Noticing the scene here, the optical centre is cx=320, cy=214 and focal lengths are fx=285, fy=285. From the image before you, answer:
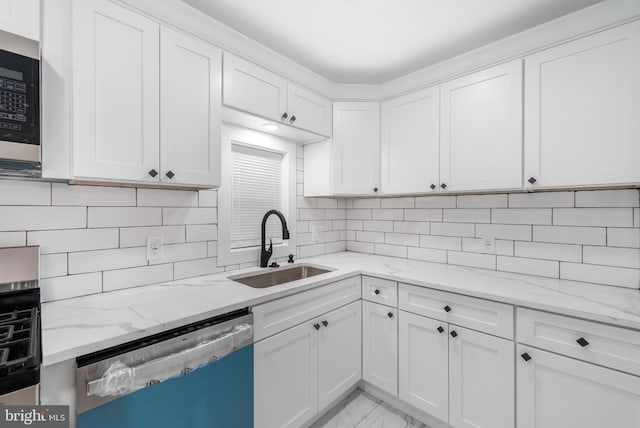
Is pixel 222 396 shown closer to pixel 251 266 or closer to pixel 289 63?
pixel 251 266

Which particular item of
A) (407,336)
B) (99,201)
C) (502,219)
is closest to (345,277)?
(407,336)

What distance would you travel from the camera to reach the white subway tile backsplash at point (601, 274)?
153 cm

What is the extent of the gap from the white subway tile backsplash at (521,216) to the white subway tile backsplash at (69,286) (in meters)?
2.40

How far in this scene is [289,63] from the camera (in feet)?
6.41

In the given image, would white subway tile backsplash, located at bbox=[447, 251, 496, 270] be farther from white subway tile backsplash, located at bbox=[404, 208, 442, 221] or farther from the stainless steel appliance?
the stainless steel appliance

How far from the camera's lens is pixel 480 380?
4.98ft

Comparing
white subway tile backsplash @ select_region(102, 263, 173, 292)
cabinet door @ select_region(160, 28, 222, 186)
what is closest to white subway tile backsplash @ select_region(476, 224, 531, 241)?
cabinet door @ select_region(160, 28, 222, 186)

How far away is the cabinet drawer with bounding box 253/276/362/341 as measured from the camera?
1.41 m

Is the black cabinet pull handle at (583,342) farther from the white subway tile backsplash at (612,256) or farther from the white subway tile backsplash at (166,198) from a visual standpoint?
the white subway tile backsplash at (166,198)

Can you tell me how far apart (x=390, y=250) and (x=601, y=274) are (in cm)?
135

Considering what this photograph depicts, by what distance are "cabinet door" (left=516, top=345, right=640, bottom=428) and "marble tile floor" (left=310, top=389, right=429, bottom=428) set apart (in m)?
0.69

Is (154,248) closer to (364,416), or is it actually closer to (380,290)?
(380,290)

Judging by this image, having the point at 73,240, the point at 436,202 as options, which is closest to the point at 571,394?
the point at 436,202

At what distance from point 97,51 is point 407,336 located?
84.7 inches
